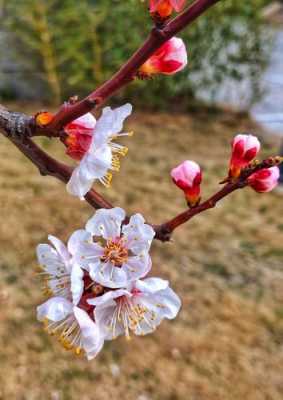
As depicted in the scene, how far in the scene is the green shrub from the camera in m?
4.22

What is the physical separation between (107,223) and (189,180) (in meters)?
0.11

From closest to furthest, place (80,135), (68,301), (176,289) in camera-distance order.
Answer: (80,135)
(68,301)
(176,289)

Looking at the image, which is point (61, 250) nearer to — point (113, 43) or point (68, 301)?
point (68, 301)

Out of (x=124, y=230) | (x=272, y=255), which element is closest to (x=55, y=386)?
(x=272, y=255)

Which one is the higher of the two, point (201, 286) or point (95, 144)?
point (95, 144)

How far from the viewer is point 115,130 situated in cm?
51

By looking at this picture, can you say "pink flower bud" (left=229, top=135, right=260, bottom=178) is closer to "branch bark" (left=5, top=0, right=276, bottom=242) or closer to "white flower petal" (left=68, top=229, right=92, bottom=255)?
"branch bark" (left=5, top=0, right=276, bottom=242)

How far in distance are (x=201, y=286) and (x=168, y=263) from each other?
0.71 feet

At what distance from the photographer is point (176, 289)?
8.63 feet

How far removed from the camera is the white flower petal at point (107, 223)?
560mm

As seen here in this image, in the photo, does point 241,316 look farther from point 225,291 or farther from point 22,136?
point 22,136

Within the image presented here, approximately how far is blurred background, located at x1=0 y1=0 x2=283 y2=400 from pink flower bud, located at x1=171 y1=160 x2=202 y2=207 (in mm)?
1566

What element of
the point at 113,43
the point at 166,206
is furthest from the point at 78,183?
the point at 113,43

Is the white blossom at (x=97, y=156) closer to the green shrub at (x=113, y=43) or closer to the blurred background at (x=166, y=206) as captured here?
the blurred background at (x=166, y=206)
